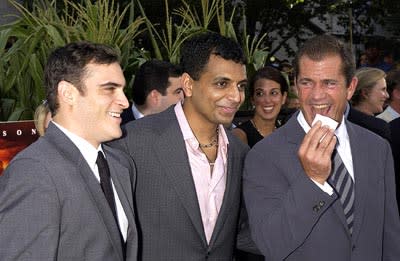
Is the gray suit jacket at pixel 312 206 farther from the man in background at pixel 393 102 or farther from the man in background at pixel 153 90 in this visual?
the man in background at pixel 393 102

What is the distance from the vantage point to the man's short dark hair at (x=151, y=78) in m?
5.47

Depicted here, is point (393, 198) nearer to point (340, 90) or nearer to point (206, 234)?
point (340, 90)

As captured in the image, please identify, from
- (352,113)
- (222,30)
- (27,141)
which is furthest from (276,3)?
(27,141)

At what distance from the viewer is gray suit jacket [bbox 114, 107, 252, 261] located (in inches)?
112

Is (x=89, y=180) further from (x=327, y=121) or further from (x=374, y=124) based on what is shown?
(x=374, y=124)

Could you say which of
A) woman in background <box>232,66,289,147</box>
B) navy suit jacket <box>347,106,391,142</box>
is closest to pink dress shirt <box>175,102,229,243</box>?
navy suit jacket <box>347,106,391,142</box>

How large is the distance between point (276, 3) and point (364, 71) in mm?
6918

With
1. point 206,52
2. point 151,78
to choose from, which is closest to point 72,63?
point 206,52

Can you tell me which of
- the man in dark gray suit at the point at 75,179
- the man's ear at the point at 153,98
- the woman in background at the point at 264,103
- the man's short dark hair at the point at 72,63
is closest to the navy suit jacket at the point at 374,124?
the woman in background at the point at 264,103

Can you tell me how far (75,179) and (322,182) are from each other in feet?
3.02

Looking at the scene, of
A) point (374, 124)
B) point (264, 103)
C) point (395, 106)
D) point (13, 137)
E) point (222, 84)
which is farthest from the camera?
point (395, 106)

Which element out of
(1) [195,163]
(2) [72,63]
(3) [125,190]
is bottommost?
(1) [195,163]

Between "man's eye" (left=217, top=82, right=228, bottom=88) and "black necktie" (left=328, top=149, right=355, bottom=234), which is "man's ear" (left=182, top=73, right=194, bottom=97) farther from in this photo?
"black necktie" (left=328, top=149, right=355, bottom=234)

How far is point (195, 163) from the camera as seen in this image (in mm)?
3000
